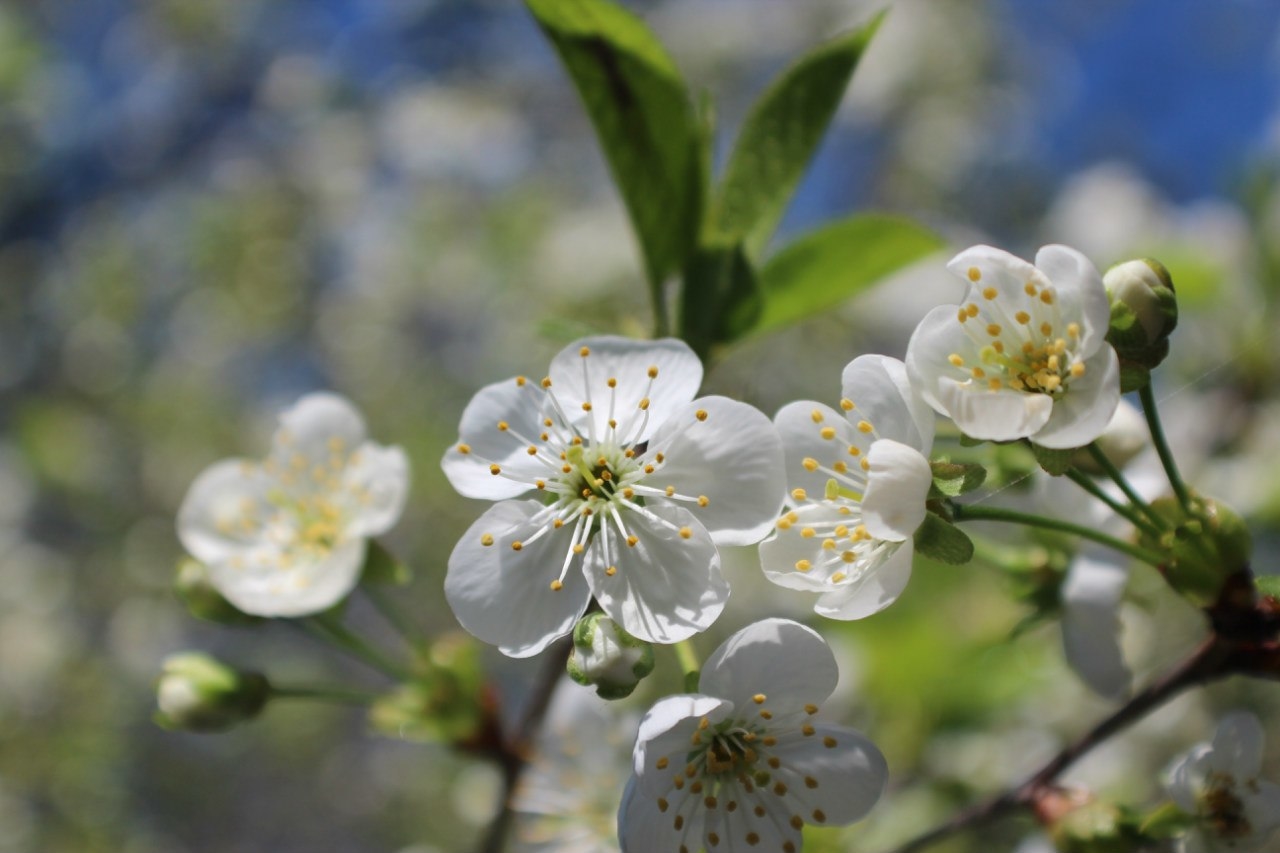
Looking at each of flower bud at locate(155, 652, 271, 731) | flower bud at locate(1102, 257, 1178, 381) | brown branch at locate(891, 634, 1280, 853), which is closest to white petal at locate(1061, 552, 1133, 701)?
brown branch at locate(891, 634, 1280, 853)

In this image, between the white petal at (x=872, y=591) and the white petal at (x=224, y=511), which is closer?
the white petal at (x=872, y=591)

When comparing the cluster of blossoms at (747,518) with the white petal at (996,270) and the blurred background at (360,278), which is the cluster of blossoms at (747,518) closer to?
the white petal at (996,270)

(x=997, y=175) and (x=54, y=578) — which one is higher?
Answer: (x=997, y=175)

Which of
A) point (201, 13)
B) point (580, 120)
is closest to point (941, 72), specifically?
point (580, 120)

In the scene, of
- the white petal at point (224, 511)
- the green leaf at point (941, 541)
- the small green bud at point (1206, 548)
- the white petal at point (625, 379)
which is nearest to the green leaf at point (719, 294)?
the white petal at point (625, 379)

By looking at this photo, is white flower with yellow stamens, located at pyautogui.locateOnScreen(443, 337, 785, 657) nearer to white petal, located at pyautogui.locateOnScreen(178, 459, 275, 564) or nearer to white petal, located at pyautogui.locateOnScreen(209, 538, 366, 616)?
white petal, located at pyautogui.locateOnScreen(209, 538, 366, 616)

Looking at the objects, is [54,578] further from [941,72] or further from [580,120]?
[941,72]

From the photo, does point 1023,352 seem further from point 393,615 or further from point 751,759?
point 393,615
